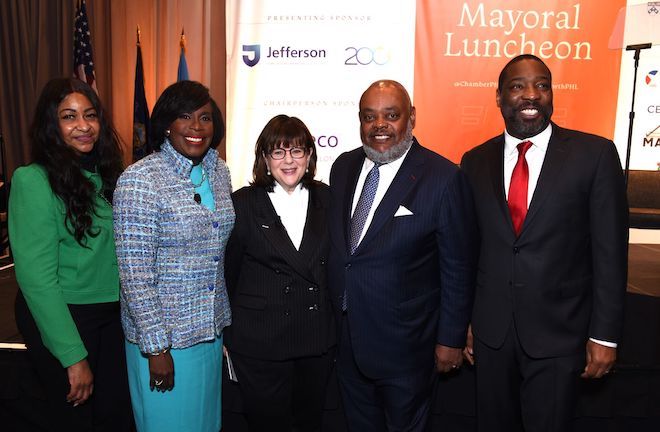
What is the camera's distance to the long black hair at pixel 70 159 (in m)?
1.78

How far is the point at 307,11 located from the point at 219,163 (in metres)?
3.44

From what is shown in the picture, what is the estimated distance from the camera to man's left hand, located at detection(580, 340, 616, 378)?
1.85 metres

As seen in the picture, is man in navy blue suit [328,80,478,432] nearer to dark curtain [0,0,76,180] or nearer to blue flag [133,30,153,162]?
blue flag [133,30,153,162]

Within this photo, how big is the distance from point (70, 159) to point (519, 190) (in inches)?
66.0

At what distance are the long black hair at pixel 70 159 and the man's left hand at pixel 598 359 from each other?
1903 millimetres

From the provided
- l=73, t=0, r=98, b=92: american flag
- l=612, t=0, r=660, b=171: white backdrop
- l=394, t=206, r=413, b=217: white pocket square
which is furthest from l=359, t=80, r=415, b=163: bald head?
l=612, t=0, r=660, b=171: white backdrop

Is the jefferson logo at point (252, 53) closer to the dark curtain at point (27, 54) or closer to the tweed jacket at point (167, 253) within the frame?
the dark curtain at point (27, 54)

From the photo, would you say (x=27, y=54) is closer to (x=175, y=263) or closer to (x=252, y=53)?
(x=252, y=53)

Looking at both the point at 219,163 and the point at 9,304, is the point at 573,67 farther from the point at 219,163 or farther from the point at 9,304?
the point at 9,304

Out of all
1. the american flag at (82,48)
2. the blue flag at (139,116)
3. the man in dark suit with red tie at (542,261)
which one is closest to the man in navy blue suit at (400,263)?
the man in dark suit with red tie at (542,261)

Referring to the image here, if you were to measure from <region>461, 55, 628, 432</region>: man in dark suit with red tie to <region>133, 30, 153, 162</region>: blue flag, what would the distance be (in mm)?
4236

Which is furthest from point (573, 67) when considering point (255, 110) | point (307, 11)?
point (255, 110)

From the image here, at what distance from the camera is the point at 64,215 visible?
1764 millimetres

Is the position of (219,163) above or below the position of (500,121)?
below
